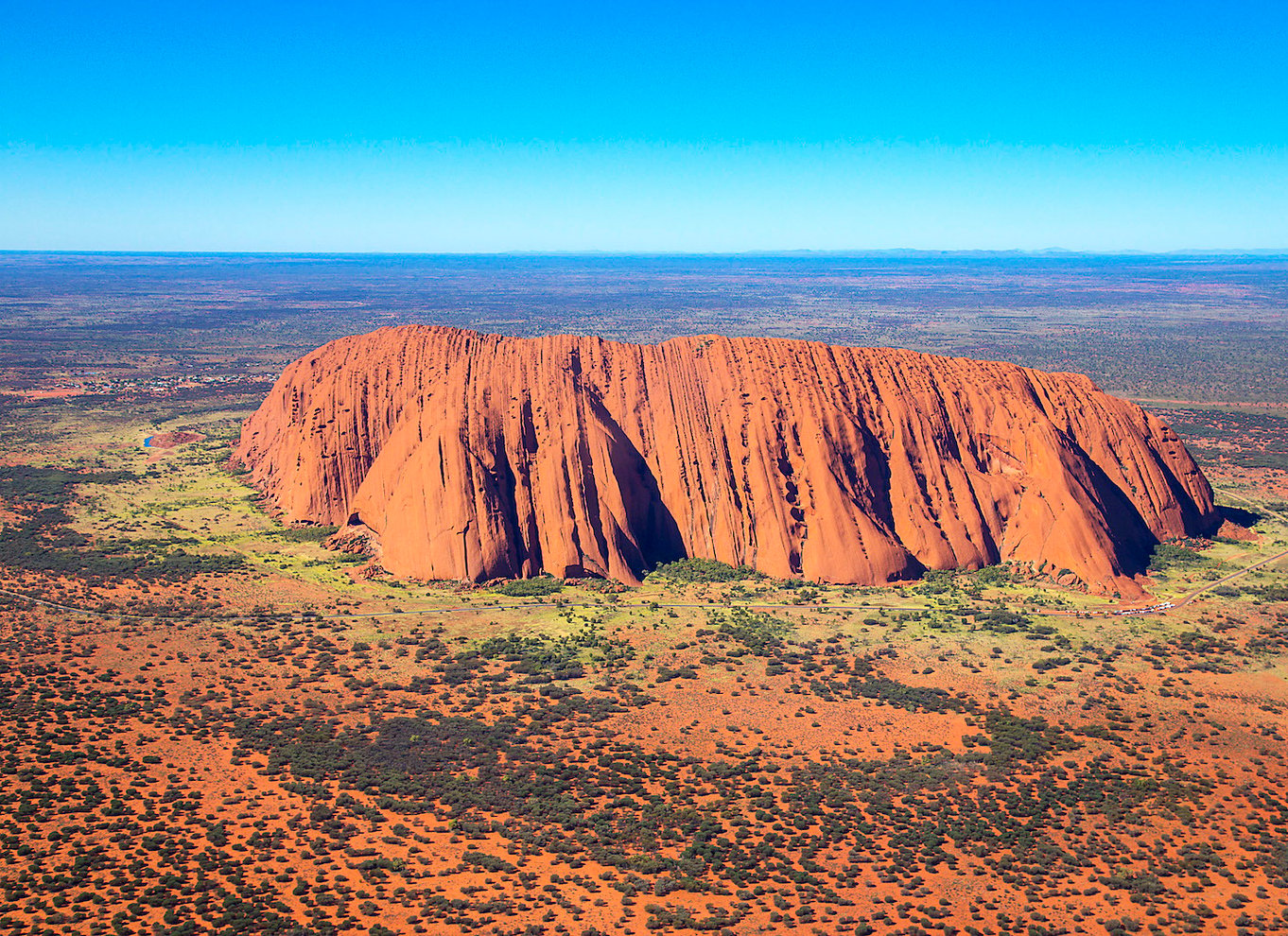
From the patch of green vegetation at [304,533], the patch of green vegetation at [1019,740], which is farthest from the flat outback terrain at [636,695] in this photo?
the patch of green vegetation at [304,533]

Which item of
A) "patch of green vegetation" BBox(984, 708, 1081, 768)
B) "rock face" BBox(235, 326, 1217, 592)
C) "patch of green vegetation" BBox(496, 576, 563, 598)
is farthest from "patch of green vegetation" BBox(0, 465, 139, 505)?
"patch of green vegetation" BBox(984, 708, 1081, 768)

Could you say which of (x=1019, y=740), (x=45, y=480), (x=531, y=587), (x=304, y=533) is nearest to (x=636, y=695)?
(x=531, y=587)

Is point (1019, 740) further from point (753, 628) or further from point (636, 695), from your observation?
point (636, 695)

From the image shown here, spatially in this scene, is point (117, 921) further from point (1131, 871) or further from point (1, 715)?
point (1131, 871)

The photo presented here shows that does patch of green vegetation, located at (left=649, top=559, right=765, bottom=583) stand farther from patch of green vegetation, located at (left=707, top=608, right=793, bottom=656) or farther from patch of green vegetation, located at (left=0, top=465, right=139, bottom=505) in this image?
patch of green vegetation, located at (left=0, top=465, right=139, bottom=505)

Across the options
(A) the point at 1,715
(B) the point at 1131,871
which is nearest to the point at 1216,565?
(B) the point at 1131,871

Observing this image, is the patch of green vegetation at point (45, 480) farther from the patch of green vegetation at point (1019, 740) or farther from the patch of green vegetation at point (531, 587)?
the patch of green vegetation at point (1019, 740)
